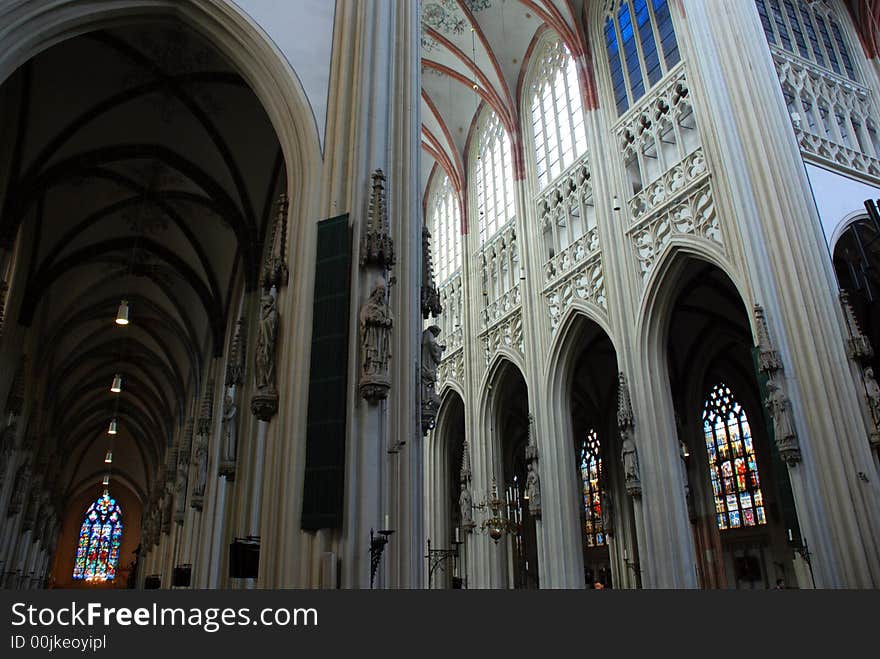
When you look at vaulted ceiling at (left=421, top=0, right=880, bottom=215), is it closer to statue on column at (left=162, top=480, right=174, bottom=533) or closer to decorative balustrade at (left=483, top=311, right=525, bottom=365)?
decorative balustrade at (left=483, top=311, right=525, bottom=365)

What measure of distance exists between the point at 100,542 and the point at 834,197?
42045 mm

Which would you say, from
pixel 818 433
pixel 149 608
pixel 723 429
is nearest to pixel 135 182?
pixel 149 608

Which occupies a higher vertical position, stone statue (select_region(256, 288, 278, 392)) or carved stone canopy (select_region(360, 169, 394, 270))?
carved stone canopy (select_region(360, 169, 394, 270))

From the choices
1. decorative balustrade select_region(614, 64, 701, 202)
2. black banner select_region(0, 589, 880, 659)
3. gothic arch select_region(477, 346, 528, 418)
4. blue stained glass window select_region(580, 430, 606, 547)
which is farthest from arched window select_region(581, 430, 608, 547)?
black banner select_region(0, 589, 880, 659)

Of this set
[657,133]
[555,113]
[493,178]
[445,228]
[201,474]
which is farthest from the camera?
[445,228]

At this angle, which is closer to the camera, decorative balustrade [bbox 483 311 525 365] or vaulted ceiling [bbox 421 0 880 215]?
vaulted ceiling [bbox 421 0 880 215]

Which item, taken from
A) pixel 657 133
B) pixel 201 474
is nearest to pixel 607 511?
pixel 657 133

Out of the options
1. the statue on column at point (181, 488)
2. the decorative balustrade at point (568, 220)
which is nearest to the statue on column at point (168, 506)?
the statue on column at point (181, 488)

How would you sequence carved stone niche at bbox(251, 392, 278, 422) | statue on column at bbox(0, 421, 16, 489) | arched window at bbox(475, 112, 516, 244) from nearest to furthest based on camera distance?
carved stone niche at bbox(251, 392, 278, 422), statue on column at bbox(0, 421, 16, 489), arched window at bbox(475, 112, 516, 244)

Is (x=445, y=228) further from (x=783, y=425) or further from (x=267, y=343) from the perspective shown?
(x=267, y=343)

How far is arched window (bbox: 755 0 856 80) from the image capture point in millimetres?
16562

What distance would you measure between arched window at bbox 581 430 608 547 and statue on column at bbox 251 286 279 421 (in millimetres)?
19287

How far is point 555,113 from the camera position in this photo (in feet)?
68.5

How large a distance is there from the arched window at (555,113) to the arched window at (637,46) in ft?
4.35
